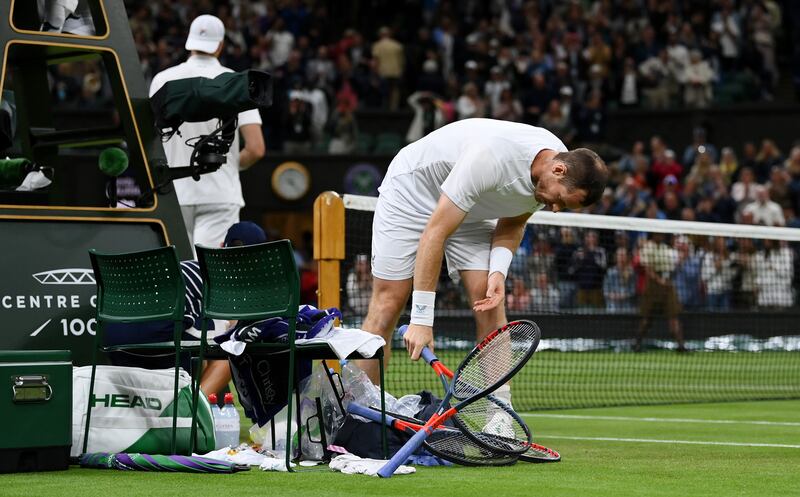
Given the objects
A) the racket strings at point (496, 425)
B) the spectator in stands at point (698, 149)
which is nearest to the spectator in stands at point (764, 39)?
the spectator in stands at point (698, 149)

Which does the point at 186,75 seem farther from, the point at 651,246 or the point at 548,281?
the point at 651,246

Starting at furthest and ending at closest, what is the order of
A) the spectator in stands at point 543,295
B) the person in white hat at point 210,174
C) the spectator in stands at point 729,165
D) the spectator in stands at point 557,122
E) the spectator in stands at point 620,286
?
the spectator in stands at point 557,122, the spectator in stands at point 729,165, the spectator in stands at point 620,286, the spectator in stands at point 543,295, the person in white hat at point 210,174

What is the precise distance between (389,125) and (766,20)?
24.7 ft

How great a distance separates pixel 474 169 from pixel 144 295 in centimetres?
163

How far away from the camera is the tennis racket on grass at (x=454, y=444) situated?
617 centimetres

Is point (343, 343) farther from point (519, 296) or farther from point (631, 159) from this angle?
point (631, 159)

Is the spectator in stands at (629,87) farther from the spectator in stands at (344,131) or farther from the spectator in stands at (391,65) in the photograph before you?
the spectator in stands at (344,131)

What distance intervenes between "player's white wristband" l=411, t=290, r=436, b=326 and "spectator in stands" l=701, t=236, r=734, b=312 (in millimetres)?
11443

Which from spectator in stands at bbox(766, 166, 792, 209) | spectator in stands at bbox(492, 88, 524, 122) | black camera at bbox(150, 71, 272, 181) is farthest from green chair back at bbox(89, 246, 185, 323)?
spectator in stands at bbox(492, 88, 524, 122)

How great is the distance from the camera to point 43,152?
8484 mm

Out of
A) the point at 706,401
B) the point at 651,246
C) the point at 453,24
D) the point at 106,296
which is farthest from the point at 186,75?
the point at 453,24

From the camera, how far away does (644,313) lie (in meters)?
16.5

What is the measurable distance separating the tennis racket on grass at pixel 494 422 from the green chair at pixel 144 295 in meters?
1.06

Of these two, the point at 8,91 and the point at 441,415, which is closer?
the point at 441,415
